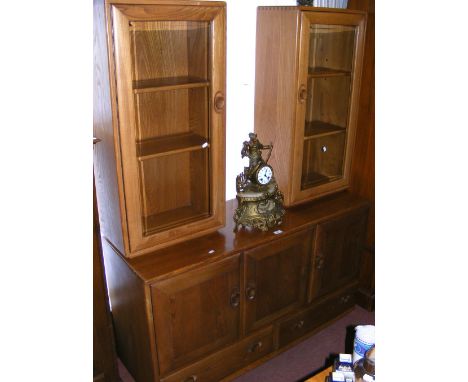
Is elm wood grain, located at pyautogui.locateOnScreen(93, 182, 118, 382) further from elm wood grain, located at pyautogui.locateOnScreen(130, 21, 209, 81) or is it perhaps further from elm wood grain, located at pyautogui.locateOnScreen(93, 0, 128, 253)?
elm wood grain, located at pyautogui.locateOnScreen(130, 21, 209, 81)

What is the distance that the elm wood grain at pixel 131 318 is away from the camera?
4.92ft

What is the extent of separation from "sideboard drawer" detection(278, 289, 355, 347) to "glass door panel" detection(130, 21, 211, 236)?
768mm

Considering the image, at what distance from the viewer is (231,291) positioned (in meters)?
1.67

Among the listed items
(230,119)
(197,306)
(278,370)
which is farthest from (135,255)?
(278,370)

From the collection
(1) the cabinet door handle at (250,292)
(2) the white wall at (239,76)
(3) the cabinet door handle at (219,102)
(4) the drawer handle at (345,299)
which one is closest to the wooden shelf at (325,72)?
(2) the white wall at (239,76)

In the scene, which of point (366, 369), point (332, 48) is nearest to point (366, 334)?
point (366, 369)

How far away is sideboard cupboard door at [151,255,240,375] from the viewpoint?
149 cm

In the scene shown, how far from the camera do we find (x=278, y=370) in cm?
196

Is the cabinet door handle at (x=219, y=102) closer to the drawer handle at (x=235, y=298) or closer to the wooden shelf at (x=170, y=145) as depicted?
the wooden shelf at (x=170, y=145)

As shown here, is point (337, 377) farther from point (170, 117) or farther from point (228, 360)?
point (170, 117)

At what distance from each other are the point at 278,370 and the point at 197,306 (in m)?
0.68

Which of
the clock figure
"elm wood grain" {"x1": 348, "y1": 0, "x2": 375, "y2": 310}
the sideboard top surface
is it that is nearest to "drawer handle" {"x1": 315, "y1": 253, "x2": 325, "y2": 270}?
the sideboard top surface

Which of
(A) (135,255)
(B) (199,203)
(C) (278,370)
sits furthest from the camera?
(C) (278,370)
